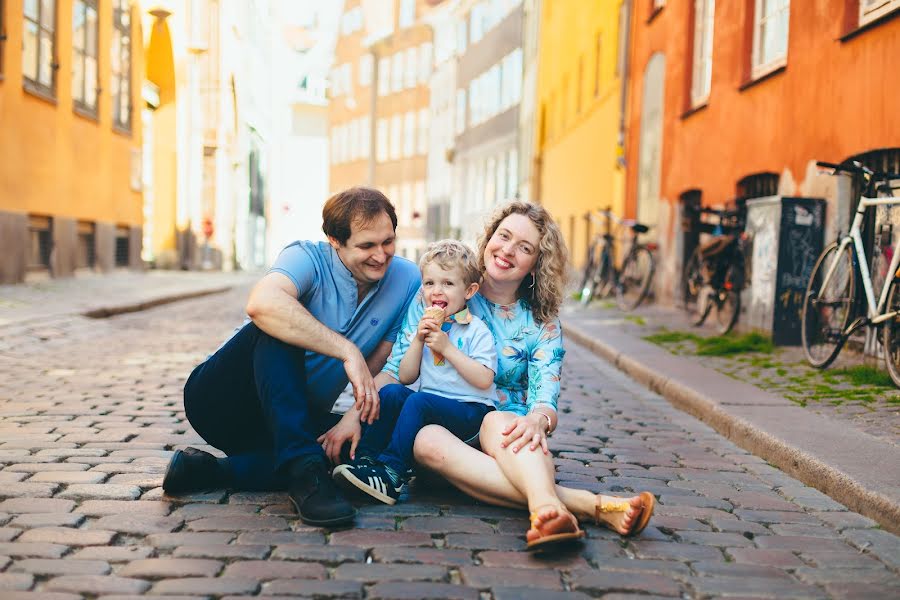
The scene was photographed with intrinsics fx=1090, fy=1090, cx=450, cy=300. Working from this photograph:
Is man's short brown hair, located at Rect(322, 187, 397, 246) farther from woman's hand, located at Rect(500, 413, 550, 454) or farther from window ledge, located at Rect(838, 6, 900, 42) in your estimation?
window ledge, located at Rect(838, 6, 900, 42)

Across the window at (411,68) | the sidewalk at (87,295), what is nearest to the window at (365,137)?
the window at (411,68)

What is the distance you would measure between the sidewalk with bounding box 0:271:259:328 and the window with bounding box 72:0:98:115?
322 centimetres

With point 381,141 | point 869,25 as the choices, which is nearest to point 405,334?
point 869,25

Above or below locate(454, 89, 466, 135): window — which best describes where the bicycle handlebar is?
below

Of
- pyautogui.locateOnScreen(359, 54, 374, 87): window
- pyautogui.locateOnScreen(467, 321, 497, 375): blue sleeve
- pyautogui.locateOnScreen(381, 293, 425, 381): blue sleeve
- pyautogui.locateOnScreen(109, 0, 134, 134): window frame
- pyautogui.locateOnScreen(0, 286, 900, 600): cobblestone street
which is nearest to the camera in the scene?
pyautogui.locateOnScreen(0, 286, 900, 600): cobblestone street

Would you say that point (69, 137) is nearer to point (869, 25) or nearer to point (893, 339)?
point (869, 25)

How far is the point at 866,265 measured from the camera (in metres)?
7.61

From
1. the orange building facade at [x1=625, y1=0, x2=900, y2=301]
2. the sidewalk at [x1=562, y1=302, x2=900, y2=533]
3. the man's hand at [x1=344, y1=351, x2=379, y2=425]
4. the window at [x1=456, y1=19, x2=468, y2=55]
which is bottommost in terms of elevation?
Answer: the sidewalk at [x1=562, y1=302, x2=900, y2=533]

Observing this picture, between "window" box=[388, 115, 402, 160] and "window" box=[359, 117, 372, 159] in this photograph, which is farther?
"window" box=[359, 117, 372, 159]

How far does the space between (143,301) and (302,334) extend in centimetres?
1124

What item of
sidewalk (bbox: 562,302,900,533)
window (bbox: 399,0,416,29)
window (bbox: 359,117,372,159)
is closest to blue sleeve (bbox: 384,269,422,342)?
sidewalk (bbox: 562,302,900,533)

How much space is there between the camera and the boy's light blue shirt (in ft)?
13.7

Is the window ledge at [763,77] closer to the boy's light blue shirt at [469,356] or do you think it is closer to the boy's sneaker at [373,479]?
the boy's light blue shirt at [469,356]

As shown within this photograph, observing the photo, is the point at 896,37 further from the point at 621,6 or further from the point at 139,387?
the point at 621,6
